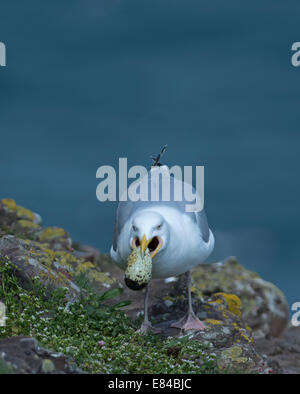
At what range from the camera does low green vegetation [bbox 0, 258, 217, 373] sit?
621cm

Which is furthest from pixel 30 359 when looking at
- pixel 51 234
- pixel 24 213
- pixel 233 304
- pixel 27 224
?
pixel 24 213

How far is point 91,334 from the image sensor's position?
6945 millimetres

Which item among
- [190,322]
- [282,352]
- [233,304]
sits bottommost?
[282,352]

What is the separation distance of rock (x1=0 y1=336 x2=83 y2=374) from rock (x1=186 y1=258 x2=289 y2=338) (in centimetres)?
746

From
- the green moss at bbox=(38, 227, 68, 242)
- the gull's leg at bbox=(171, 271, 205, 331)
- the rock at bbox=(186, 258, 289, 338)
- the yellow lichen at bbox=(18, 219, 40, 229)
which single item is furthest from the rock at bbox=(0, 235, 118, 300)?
the rock at bbox=(186, 258, 289, 338)

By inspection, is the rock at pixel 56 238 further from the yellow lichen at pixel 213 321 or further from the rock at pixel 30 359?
the rock at pixel 30 359

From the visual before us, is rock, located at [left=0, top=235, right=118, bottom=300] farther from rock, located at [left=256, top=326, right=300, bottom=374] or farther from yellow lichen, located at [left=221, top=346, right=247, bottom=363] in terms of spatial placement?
rock, located at [left=256, top=326, right=300, bottom=374]

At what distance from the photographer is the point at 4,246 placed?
7906 millimetres

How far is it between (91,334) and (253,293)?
281 inches

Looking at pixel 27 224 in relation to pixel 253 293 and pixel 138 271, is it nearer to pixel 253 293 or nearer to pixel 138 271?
pixel 253 293

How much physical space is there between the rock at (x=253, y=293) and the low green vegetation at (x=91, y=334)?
553 cm

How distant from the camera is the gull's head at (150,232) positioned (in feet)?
21.2

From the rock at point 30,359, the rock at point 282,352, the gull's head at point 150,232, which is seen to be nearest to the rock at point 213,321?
the rock at point 282,352

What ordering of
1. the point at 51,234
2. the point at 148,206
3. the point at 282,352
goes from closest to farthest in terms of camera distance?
the point at 148,206
the point at 282,352
the point at 51,234
